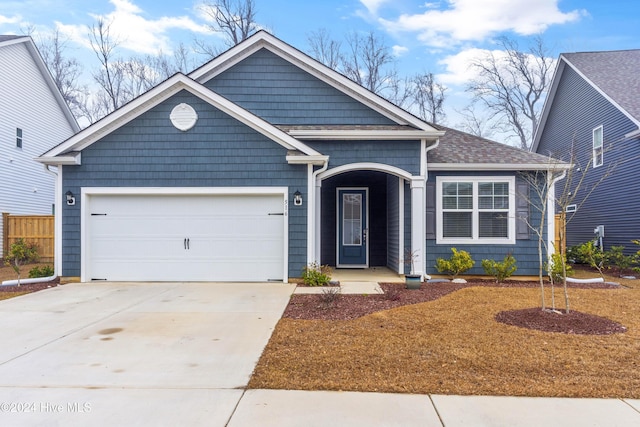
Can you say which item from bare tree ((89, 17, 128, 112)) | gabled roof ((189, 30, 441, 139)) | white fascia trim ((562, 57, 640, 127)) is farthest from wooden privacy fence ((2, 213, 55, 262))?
white fascia trim ((562, 57, 640, 127))

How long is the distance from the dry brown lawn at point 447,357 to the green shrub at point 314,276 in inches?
105

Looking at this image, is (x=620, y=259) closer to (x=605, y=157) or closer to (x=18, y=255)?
A: (x=605, y=157)

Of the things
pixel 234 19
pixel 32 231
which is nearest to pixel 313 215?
pixel 32 231

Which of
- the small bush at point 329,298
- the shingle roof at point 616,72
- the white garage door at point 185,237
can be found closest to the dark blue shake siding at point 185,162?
the white garage door at point 185,237

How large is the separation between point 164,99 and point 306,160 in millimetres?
3372

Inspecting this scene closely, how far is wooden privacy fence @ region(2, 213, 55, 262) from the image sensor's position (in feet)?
46.0

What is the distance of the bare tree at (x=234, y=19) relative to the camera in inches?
907

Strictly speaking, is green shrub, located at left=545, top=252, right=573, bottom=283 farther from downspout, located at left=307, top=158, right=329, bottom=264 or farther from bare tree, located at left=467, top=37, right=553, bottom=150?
bare tree, located at left=467, top=37, right=553, bottom=150

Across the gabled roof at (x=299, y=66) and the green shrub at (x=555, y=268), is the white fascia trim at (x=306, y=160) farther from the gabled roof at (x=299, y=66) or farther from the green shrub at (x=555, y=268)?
the green shrub at (x=555, y=268)

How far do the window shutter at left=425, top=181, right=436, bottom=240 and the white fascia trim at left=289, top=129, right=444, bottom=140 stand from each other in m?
1.21

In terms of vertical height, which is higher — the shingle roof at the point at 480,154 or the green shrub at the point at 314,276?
the shingle roof at the point at 480,154

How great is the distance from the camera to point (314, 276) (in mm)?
8992

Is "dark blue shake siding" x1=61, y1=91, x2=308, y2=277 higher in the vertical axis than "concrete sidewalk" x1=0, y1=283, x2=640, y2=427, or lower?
higher

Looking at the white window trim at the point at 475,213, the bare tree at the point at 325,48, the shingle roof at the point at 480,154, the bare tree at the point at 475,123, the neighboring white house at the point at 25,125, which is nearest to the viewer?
the shingle roof at the point at 480,154
